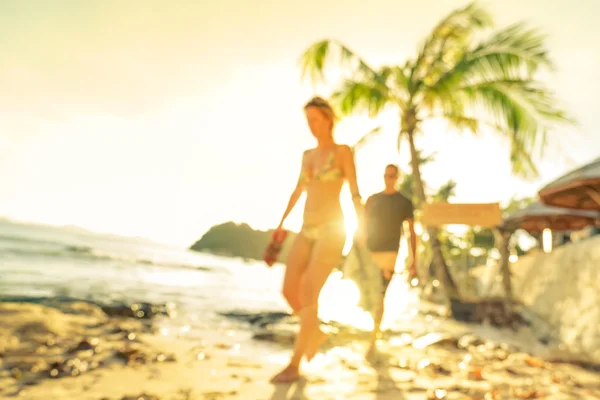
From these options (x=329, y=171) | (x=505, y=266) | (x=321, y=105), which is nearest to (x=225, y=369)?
(x=329, y=171)

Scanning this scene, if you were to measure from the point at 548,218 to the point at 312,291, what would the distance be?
9752 mm

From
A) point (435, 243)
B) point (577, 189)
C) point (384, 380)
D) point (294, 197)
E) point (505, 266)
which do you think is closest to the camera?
point (384, 380)

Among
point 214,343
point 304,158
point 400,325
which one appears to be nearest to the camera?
point 304,158

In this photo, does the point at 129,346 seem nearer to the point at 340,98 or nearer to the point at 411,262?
the point at 411,262

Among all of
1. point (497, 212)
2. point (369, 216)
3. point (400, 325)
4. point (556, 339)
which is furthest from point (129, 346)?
point (556, 339)

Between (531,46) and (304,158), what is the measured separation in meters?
6.86

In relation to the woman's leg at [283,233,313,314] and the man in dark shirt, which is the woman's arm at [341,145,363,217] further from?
the man in dark shirt

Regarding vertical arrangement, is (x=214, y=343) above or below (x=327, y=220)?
below

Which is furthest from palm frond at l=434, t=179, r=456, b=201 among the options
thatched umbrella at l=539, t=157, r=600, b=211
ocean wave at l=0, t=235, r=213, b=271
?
thatched umbrella at l=539, t=157, r=600, b=211

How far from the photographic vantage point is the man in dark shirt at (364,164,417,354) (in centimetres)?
Answer: 418

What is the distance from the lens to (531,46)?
315 inches

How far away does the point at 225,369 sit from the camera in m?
3.10

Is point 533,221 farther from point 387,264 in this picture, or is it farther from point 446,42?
point 387,264

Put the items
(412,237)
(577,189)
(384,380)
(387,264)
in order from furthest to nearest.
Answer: (577,189) < (412,237) < (387,264) < (384,380)
